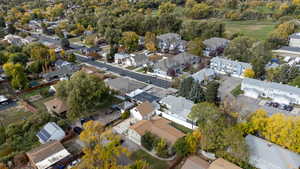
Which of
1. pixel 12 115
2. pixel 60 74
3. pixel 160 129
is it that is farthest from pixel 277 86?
pixel 12 115

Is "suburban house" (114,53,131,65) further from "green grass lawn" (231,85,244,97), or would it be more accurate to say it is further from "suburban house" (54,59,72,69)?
"green grass lawn" (231,85,244,97)

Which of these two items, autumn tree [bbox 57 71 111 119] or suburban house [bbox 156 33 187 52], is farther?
suburban house [bbox 156 33 187 52]

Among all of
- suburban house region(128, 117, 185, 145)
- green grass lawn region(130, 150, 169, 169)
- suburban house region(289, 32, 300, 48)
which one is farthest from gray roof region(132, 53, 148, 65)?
suburban house region(289, 32, 300, 48)

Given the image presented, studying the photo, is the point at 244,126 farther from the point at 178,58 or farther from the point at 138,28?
the point at 138,28

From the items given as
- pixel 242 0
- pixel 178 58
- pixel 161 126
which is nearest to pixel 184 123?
pixel 161 126

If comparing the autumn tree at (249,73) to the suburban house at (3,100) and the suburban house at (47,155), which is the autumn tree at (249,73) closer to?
the suburban house at (47,155)
